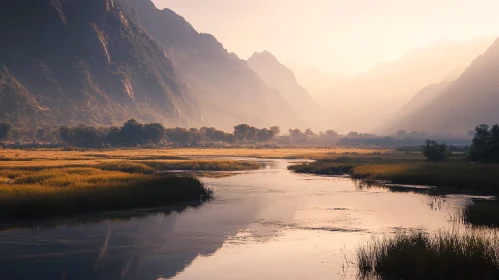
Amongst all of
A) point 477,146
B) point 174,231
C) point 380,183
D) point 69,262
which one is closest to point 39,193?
point 174,231

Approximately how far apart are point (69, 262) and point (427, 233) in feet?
74.9

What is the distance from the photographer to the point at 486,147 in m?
85.5

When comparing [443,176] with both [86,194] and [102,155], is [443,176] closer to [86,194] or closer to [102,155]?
[86,194]

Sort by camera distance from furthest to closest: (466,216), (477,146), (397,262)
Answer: (477,146) < (466,216) < (397,262)

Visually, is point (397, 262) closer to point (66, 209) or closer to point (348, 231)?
point (348, 231)

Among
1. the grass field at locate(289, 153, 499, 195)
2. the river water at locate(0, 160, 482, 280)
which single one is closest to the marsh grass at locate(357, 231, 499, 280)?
the river water at locate(0, 160, 482, 280)

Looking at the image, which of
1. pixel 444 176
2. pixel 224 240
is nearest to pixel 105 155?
pixel 444 176

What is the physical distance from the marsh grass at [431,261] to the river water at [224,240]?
1.52 metres

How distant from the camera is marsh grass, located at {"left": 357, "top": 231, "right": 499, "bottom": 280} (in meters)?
20.7

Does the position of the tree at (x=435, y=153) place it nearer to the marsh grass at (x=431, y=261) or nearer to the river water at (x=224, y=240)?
the river water at (x=224, y=240)

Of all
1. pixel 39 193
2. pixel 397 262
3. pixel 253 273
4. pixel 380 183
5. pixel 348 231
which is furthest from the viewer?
pixel 380 183

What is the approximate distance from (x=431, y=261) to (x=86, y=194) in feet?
102

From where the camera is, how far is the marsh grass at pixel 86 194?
37188mm

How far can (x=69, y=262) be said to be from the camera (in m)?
26.0
